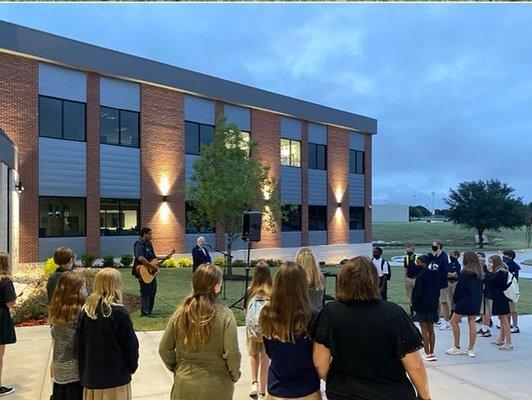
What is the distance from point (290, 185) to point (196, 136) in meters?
7.61

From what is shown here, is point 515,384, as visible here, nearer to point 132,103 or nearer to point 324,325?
point 324,325

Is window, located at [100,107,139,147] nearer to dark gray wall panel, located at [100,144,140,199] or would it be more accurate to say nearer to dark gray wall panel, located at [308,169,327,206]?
dark gray wall panel, located at [100,144,140,199]

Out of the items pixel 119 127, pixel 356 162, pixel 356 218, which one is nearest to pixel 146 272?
pixel 119 127

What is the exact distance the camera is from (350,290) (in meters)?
3.17

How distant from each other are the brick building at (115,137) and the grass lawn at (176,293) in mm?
3462

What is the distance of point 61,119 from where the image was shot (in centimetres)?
2139

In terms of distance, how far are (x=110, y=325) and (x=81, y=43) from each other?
20551 mm

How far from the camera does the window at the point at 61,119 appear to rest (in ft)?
68.3

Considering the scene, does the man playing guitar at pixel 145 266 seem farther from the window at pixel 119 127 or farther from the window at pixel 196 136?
the window at pixel 196 136

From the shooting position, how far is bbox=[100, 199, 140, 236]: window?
22828mm

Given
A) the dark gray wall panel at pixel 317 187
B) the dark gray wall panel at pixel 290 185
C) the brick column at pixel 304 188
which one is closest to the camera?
the dark gray wall panel at pixel 290 185

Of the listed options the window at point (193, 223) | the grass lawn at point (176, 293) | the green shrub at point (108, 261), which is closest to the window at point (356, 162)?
the window at point (193, 223)

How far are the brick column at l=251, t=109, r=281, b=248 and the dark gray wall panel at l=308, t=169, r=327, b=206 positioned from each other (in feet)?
10.2

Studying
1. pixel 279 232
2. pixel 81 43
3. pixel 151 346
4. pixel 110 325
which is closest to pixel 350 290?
pixel 110 325
